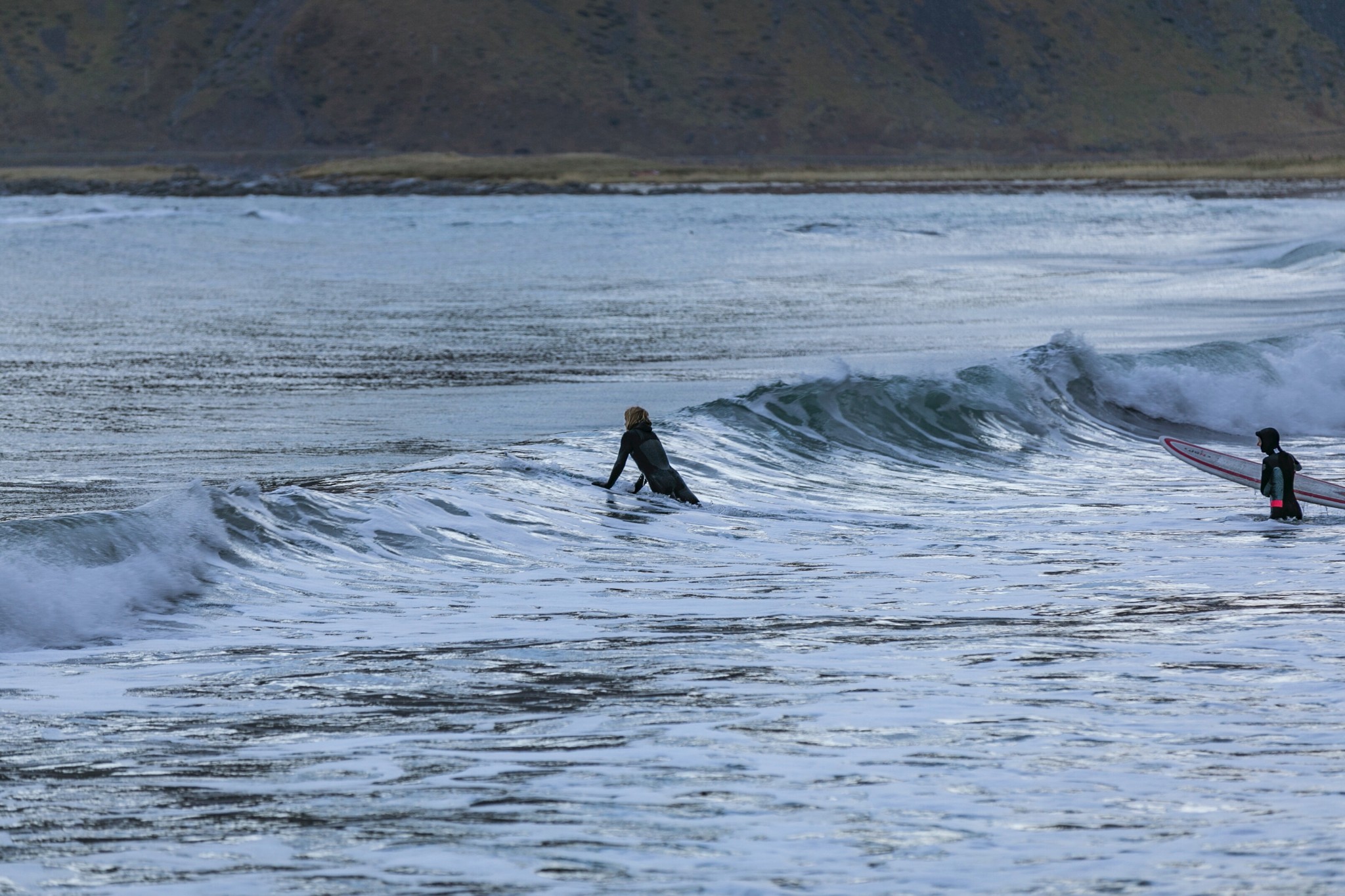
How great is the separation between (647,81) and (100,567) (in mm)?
142160

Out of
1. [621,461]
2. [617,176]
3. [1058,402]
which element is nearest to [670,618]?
[621,461]

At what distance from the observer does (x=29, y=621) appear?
392 inches

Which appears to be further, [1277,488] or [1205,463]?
[1205,463]

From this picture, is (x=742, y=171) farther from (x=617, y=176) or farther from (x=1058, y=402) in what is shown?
(x=1058, y=402)

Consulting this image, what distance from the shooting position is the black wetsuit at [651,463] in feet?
49.5

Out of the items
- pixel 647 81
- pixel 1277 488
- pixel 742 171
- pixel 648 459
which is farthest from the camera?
pixel 647 81

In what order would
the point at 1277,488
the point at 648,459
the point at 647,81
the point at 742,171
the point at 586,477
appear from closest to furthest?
1. the point at 1277,488
2. the point at 648,459
3. the point at 586,477
4. the point at 742,171
5. the point at 647,81

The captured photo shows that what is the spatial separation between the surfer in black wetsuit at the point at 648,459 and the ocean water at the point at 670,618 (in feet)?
1.03

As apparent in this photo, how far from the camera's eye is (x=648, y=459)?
15125mm

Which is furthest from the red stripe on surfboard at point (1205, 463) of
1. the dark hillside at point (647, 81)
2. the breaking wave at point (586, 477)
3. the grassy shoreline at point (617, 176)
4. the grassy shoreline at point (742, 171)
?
the dark hillside at point (647, 81)

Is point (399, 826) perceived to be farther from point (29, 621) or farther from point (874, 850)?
point (29, 621)

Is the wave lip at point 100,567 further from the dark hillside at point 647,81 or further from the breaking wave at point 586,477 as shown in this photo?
the dark hillside at point 647,81

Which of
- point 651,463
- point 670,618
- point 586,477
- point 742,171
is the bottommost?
point 670,618

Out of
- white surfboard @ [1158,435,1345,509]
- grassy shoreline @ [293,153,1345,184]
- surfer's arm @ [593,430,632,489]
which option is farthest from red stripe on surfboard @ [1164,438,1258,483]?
grassy shoreline @ [293,153,1345,184]
